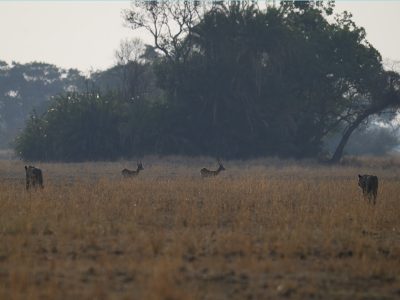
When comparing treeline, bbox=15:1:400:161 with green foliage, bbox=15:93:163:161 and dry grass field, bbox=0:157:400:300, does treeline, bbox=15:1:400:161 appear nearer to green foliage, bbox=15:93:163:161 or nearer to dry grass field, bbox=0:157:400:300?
green foliage, bbox=15:93:163:161

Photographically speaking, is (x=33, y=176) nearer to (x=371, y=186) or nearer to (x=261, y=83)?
(x=371, y=186)

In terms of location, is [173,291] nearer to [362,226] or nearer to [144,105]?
[362,226]

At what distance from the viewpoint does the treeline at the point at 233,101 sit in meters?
44.2

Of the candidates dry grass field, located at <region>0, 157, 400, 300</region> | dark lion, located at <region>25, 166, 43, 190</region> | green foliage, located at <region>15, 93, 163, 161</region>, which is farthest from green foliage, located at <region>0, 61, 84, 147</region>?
dry grass field, located at <region>0, 157, 400, 300</region>

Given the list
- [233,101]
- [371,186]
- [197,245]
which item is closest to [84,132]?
[233,101]

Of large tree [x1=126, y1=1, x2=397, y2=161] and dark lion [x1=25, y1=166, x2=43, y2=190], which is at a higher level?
large tree [x1=126, y1=1, x2=397, y2=161]

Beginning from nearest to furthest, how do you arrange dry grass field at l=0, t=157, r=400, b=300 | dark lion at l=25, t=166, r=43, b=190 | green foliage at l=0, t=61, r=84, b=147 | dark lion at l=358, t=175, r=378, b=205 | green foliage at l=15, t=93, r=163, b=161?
dry grass field at l=0, t=157, r=400, b=300 → dark lion at l=358, t=175, r=378, b=205 → dark lion at l=25, t=166, r=43, b=190 → green foliage at l=15, t=93, r=163, b=161 → green foliage at l=0, t=61, r=84, b=147

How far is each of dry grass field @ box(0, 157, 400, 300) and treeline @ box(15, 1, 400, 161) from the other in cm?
2385

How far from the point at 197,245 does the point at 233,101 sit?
109ft

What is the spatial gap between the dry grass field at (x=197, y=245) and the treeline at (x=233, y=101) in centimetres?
2385

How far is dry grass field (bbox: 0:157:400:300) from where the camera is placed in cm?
921

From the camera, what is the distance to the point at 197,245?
11.6m

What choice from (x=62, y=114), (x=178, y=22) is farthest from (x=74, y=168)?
(x=178, y=22)

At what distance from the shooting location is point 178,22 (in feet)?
158
